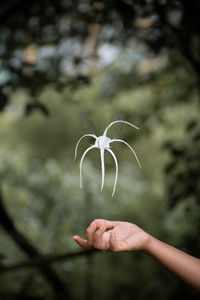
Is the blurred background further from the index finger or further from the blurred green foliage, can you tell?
the index finger

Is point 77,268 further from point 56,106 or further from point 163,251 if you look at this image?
point 56,106

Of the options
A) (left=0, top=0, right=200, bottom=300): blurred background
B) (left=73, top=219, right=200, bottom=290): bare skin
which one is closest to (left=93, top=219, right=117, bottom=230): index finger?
(left=73, top=219, right=200, bottom=290): bare skin

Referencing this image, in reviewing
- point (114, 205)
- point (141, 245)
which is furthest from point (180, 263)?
point (114, 205)

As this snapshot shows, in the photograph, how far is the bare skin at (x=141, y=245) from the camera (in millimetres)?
305

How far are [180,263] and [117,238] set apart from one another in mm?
73

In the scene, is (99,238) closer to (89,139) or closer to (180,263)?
(180,263)

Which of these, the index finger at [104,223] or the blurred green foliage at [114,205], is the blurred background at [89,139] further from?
the index finger at [104,223]

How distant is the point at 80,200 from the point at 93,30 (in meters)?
1.05

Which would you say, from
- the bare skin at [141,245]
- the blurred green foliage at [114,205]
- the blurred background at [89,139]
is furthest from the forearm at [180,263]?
the blurred green foliage at [114,205]

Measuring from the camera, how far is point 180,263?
0.31 meters

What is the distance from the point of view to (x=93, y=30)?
0.86 meters

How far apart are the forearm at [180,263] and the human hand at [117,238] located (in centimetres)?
2

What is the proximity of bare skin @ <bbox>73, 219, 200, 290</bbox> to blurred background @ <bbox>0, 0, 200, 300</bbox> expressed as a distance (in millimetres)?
146

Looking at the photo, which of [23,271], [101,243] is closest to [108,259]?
[23,271]
